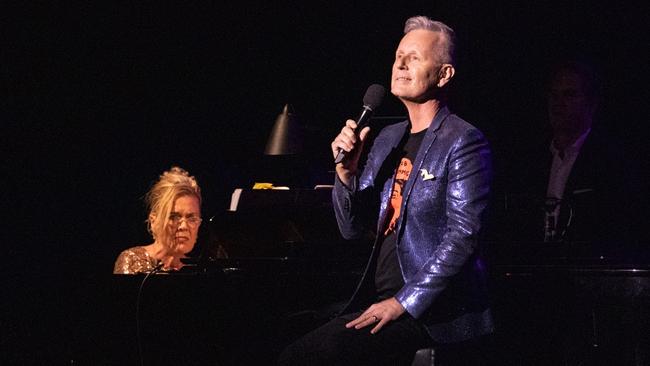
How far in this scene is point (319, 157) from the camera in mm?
5816

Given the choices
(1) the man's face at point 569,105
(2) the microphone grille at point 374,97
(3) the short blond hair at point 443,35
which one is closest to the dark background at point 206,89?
(1) the man's face at point 569,105

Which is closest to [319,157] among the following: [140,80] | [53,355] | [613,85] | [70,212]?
[140,80]

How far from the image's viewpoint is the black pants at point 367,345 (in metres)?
2.68

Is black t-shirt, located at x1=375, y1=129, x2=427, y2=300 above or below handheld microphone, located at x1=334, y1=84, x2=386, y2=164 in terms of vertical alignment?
below

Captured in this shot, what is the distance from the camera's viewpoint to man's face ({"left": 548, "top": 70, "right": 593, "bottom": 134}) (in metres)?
4.25

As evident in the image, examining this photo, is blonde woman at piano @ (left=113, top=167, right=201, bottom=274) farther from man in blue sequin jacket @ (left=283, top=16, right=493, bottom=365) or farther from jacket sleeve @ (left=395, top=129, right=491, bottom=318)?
jacket sleeve @ (left=395, top=129, right=491, bottom=318)

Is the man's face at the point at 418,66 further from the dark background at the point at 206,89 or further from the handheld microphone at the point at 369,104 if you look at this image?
the dark background at the point at 206,89

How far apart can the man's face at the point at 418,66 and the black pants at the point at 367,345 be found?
32.9 inches

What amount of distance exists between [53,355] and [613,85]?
3312mm

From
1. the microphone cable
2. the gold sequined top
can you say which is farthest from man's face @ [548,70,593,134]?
the gold sequined top

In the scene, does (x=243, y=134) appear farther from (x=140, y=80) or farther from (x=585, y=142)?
(x=585, y=142)

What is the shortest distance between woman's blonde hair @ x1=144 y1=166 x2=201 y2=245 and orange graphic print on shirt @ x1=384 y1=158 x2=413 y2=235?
8.57 ft

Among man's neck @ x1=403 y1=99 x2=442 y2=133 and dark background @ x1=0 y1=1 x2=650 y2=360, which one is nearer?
man's neck @ x1=403 y1=99 x2=442 y2=133

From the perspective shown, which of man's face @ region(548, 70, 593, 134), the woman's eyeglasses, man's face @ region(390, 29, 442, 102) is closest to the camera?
man's face @ region(390, 29, 442, 102)
